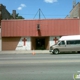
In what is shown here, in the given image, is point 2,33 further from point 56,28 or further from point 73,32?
point 73,32

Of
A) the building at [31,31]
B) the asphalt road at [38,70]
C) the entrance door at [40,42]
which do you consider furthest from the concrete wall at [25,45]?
the asphalt road at [38,70]

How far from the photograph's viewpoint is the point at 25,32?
34000mm

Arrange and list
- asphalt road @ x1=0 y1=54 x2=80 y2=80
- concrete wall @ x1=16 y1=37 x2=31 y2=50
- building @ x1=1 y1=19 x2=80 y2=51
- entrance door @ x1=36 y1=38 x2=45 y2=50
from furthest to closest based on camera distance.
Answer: entrance door @ x1=36 y1=38 x2=45 y2=50 < concrete wall @ x1=16 y1=37 x2=31 y2=50 < building @ x1=1 y1=19 x2=80 y2=51 < asphalt road @ x1=0 y1=54 x2=80 y2=80

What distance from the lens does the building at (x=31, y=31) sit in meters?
33.5

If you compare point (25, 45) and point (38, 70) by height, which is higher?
point (25, 45)

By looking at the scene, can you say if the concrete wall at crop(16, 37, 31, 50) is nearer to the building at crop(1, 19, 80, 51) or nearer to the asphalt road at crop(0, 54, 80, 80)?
the building at crop(1, 19, 80, 51)

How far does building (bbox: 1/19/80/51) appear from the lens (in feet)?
110

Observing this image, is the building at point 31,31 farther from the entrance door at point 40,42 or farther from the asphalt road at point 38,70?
the asphalt road at point 38,70

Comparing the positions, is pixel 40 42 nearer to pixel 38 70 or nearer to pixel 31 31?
pixel 31 31

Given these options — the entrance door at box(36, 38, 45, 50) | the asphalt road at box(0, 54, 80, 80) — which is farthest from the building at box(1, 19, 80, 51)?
the asphalt road at box(0, 54, 80, 80)

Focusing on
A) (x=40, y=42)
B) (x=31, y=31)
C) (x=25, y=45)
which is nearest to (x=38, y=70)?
(x=31, y=31)

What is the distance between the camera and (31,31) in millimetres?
33906

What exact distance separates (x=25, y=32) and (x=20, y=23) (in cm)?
162

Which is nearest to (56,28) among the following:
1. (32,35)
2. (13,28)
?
(32,35)
